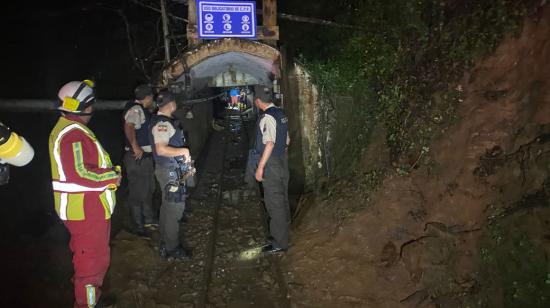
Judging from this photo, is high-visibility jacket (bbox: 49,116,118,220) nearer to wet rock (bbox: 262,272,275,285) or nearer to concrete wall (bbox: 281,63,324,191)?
wet rock (bbox: 262,272,275,285)

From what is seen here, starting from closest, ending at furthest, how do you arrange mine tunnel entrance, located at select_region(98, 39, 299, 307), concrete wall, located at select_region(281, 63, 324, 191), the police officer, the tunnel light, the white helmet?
the white helmet < mine tunnel entrance, located at select_region(98, 39, 299, 307) < the tunnel light < the police officer < concrete wall, located at select_region(281, 63, 324, 191)

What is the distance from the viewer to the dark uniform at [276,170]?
15.0ft

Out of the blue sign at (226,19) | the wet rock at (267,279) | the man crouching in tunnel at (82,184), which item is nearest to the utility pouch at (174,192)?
the man crouching in tunnel at (82,184)

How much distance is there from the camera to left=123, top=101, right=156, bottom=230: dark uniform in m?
5.33

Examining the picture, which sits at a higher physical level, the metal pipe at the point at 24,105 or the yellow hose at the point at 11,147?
the metal pipe at the point at 24,105

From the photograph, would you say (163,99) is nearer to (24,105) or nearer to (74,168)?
(74,168)

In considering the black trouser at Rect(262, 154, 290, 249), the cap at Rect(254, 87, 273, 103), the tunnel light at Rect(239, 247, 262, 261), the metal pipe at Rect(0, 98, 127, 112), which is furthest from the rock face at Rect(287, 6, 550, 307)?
the metal pipe at Rect(0, 98, 127, 112)

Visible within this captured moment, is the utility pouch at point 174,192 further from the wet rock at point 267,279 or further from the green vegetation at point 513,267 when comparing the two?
the green vegetation at point 513,267

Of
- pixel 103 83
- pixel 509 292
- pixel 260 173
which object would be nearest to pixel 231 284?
pixel 260 173

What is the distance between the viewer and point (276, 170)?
15.6 ft

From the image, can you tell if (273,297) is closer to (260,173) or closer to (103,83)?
(260,173)

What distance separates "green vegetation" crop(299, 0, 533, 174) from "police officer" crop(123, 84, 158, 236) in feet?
11.1

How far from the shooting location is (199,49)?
6.78 m

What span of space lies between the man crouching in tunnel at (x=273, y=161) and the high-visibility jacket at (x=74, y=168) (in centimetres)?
193
